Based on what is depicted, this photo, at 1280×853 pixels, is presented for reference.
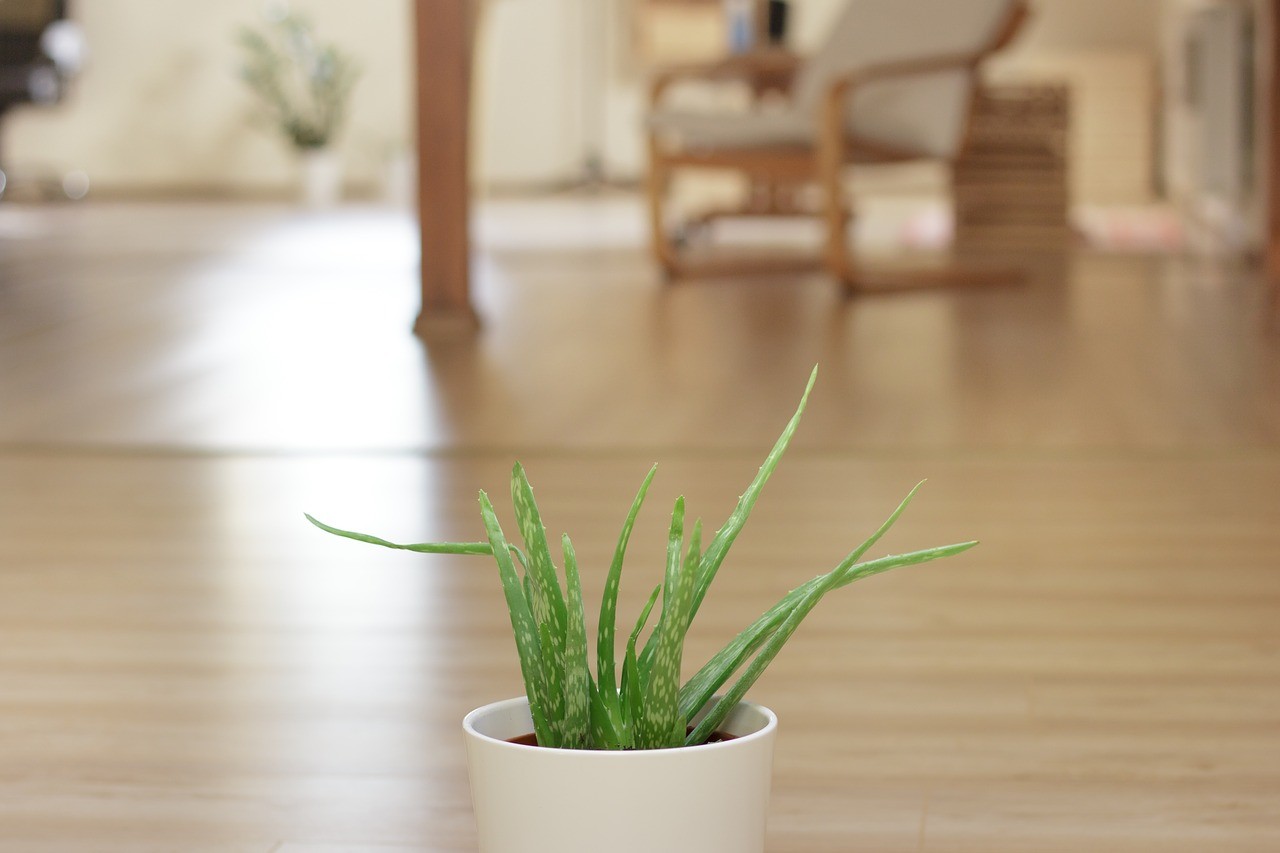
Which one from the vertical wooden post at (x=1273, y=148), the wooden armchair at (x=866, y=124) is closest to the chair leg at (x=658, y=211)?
the wooden armchair at (x=866, y=124)

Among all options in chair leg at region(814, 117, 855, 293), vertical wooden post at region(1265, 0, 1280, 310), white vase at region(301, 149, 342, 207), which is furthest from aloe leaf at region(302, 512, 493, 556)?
white vase at region(301, 149, 342, 207)

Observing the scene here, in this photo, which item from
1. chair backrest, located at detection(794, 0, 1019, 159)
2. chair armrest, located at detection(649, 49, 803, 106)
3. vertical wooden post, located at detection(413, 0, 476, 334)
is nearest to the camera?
vertical wooden post, located at detection(413, 0, 476, 334)

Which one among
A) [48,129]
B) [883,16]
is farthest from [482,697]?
[48,129]

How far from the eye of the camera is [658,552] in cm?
184

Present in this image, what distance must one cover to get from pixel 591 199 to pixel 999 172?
3.38 metres

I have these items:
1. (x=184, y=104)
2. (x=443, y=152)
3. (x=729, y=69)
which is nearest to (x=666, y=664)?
(x=443, y=152)

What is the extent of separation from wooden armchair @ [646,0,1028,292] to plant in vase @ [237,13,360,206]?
4.33 meters

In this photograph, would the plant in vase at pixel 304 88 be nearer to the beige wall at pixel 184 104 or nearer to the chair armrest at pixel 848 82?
the beige wall at pixel 184 104

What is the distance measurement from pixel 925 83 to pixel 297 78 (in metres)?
5.42

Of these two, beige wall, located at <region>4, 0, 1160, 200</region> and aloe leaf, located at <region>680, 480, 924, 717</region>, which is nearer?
aloe leaf, located at <region>680, 480, 924, 717</region>

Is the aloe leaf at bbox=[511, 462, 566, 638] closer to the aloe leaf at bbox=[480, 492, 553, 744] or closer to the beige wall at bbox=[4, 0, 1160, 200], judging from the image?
the aloe leaf at bbox=[480, 492, 553, 744]

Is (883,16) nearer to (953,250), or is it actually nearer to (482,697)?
(953,250)

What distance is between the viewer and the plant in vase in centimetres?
888

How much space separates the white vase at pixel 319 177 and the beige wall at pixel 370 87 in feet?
1.36
